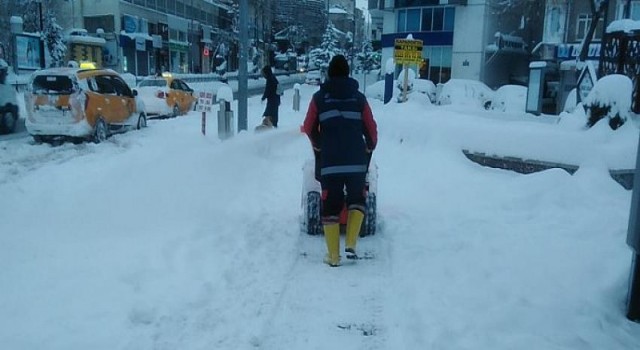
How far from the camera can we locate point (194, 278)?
4688 mm

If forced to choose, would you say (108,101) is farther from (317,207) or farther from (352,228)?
(352,228)

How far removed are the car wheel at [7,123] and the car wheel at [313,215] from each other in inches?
469

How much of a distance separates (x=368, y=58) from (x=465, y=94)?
45440 mm

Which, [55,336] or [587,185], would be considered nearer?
[55,336]

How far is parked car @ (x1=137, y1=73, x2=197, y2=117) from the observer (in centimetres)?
1981

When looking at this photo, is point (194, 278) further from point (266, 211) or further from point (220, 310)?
point (266, 211)

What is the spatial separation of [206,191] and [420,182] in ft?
11.0

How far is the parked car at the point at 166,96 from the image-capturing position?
1981 cm

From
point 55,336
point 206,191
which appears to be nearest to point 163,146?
point 206,191

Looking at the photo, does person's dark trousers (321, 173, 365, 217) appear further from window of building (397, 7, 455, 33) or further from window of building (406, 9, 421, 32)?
window of building (406, 9, 421, 32)

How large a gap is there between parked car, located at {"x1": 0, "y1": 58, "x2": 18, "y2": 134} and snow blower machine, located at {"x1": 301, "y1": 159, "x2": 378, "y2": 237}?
38.4ft

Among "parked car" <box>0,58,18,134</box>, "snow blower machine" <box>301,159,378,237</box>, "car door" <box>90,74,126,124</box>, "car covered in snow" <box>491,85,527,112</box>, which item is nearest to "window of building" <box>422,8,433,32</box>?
"car covered in snow" <box>491,85,527,112</box>

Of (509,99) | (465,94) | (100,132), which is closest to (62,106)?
(100,132)

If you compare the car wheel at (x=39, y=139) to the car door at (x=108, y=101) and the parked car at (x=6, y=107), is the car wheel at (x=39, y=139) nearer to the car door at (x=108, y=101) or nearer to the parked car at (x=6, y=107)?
the car door at (x=108, y=101)
